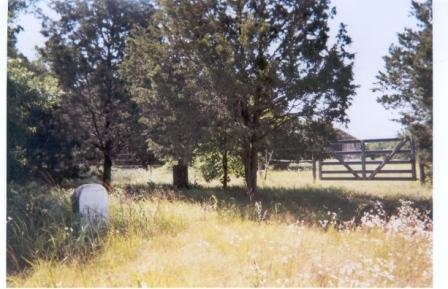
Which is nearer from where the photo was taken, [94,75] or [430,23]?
[430,23]

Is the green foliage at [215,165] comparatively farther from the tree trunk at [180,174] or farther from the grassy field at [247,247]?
the grassy field at [247,247]

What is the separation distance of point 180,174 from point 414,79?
598cm

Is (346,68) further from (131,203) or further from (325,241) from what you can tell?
(131,203)

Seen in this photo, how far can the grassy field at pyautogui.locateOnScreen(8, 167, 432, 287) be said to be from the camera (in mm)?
3773

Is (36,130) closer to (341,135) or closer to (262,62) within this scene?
(262,62)

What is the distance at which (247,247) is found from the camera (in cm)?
435

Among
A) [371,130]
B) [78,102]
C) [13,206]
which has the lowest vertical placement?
[13,206]

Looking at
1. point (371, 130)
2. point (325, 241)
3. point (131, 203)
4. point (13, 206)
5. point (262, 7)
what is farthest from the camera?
point (262, 7)

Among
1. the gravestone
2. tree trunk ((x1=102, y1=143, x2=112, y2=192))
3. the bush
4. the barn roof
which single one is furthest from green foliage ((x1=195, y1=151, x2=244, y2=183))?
the bush

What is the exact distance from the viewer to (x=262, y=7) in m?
7.17

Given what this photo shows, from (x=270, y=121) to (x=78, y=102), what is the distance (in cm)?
395

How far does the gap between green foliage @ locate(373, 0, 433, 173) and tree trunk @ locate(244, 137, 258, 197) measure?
9.39 feet

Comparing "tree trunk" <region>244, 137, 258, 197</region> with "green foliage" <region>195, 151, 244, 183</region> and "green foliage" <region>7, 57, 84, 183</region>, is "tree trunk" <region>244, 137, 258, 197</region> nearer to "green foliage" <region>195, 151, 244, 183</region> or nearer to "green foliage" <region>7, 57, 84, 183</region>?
"green foliage" <region>195, 151, 244, 183</region>

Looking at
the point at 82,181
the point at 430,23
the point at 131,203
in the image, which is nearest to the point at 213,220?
the point at 131,203
